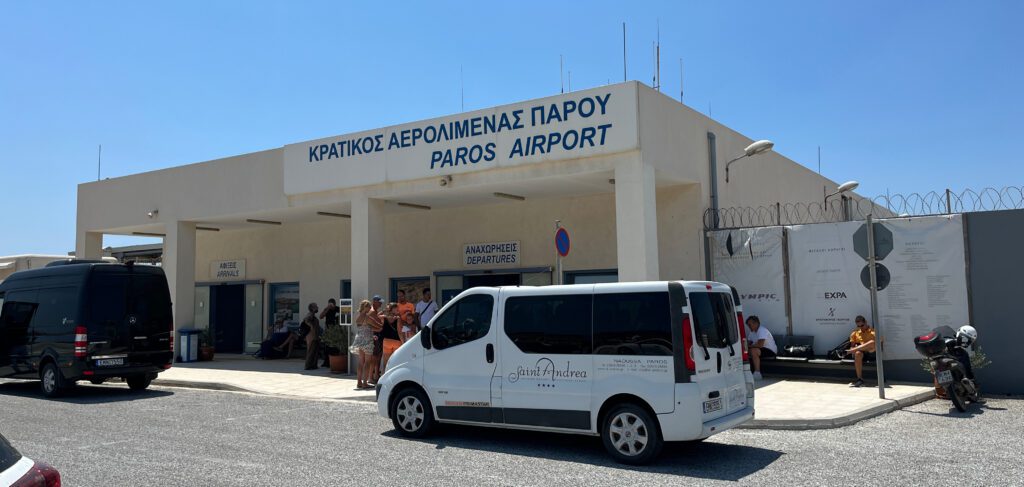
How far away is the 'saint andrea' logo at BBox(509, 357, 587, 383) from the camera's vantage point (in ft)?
25.2

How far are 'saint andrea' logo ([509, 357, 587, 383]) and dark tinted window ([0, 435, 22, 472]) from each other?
520cm

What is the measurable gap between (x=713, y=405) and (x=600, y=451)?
4.53 feet

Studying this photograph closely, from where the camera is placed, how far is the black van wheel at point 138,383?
545 inches

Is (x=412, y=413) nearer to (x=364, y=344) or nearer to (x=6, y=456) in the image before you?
(x=364, y=344)

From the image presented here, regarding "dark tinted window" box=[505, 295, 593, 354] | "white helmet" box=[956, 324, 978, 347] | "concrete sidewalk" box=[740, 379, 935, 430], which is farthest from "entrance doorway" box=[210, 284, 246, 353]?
"white helmet" box=[956, 324, 978, 347]

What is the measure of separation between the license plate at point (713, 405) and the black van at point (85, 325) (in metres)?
10.4

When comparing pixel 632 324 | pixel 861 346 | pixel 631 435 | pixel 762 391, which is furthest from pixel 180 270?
pixel 861 346

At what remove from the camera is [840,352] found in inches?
509

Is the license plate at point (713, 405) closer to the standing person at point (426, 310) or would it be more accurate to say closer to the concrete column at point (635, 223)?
the concrete column at point (635, 223)

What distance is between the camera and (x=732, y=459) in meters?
7.42

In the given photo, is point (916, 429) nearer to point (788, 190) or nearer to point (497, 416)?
point (497, 416)

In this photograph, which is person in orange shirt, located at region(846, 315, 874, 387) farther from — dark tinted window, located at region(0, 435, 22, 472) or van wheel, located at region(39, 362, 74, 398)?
van wheel, located at region(39, 362, 74, 398)

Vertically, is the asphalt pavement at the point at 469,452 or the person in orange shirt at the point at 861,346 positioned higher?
the person in orange shirt at the point at 861,346

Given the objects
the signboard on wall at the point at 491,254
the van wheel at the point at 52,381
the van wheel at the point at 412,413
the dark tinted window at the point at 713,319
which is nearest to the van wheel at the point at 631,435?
the dark tinted window at the point at 713,319
